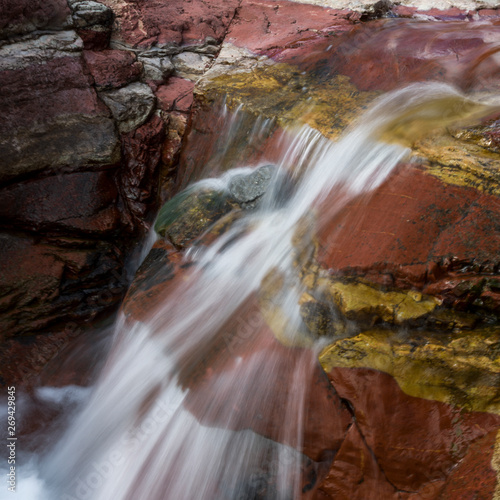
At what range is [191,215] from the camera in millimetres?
3223

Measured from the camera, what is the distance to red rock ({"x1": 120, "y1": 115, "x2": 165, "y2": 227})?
142 inches

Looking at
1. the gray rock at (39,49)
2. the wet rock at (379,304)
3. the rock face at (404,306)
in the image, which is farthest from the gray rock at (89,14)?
the wet rock at (379,304)

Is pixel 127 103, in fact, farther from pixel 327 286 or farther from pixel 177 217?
pixel 327 286

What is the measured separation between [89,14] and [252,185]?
2232 mm

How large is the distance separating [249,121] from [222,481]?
2400mm

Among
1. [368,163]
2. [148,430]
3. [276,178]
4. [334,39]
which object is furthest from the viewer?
[334,39]

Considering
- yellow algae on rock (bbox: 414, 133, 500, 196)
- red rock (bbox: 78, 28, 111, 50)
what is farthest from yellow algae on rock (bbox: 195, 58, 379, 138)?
red rock (bbox: 78, 28, 111, 50)

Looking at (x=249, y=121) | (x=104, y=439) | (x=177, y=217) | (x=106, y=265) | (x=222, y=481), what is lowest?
(x=104, y=439)

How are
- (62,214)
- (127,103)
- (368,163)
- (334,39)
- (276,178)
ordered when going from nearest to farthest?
(368,163) → (276,178) → (62,214) → (127,103) → (334,39)

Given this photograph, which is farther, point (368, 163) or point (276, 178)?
point (276, 178)

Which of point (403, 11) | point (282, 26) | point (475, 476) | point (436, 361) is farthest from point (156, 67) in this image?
point (475, 476)

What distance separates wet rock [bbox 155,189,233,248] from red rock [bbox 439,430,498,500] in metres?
1.99

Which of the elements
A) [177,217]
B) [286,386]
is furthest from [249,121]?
[286,386]

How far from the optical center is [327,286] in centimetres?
239
